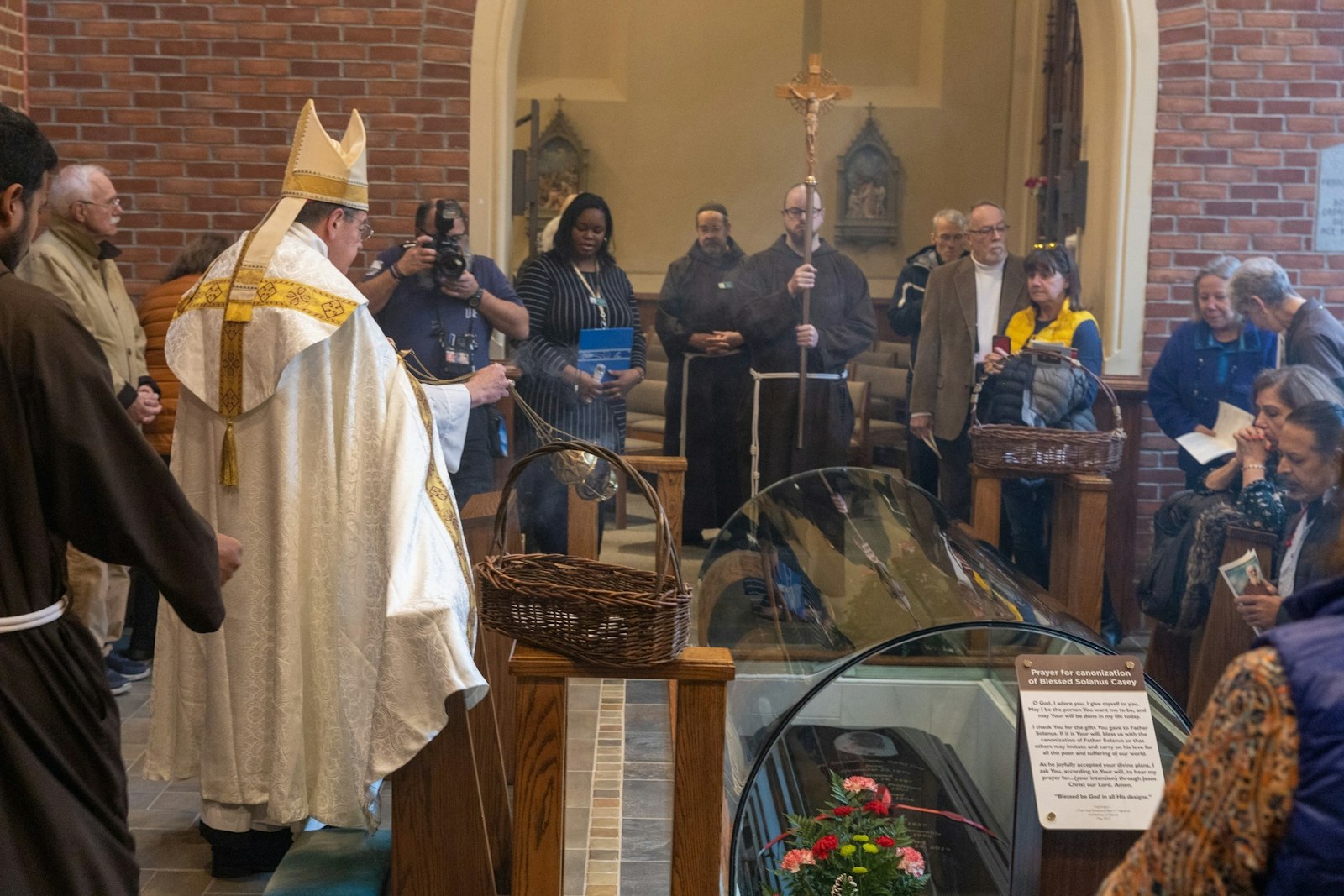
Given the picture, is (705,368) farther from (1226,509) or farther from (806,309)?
(1226,509)

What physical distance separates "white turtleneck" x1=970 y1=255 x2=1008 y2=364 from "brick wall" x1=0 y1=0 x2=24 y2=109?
3.92 meters

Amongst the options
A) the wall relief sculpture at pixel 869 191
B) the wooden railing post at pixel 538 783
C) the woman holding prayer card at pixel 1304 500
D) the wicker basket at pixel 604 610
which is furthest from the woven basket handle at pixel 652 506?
the wall relief sculpture at pixel 869 191

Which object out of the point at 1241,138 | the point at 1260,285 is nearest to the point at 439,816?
the point at 1260,285

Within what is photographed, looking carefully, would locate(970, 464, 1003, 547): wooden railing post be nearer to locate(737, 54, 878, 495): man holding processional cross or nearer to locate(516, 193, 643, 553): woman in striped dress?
locate(516, 193, 643, 553): woman in striped dress

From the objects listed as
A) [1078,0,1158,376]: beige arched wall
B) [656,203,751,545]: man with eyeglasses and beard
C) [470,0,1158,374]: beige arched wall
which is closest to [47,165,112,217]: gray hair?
[656,203,751,545]: man with eyeglasses and beard

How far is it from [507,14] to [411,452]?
134 inches

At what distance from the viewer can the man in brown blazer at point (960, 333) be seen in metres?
5.55

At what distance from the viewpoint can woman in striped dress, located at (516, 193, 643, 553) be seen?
5.41 metres

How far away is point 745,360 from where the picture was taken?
22.1ft

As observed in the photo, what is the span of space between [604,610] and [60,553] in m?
0.85

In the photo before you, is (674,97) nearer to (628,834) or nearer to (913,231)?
(913,231)

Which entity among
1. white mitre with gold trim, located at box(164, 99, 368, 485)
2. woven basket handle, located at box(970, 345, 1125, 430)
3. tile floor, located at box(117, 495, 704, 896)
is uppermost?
white mitre with gold trim, located at box(164, 99, 368, 485)

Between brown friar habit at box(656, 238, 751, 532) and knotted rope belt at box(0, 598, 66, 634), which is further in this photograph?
brown friar habit at box(656, 238, 751, 532)

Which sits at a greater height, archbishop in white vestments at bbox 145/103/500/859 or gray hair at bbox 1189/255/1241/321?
gray hair at bbox 1189/255/1241/321
